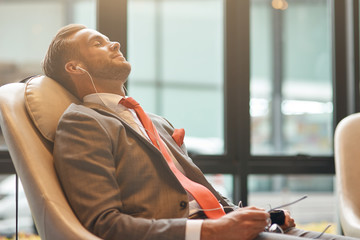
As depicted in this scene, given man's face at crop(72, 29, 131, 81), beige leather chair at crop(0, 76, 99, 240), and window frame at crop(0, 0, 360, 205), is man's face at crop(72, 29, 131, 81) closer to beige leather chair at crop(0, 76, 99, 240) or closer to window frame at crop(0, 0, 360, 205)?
beige leather chair at crop(0, 76, 99, 240)

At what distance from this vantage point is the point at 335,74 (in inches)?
120

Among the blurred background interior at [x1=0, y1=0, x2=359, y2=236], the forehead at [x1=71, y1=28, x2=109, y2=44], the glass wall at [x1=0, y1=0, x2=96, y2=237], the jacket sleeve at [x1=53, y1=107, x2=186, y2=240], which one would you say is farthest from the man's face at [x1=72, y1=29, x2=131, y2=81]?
the glass wall at [x1=0, y1=0, x2=96, y2=237]

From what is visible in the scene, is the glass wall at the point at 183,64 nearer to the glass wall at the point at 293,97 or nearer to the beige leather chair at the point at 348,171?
the glass wall at the point at 293,97

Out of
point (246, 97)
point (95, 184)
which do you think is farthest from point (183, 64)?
point (95, 184)

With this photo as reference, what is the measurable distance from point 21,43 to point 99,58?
3.94 feet

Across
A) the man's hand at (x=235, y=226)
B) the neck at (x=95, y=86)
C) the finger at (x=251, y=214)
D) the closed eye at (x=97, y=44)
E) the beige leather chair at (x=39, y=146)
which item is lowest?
the man's hand at (x=235, y=226)

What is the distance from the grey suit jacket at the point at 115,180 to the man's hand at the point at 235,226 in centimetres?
8

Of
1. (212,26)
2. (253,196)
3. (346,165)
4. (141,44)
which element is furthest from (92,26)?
(346,165)

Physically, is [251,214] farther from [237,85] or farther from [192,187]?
[237,85]

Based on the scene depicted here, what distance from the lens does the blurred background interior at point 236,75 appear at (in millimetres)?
2820

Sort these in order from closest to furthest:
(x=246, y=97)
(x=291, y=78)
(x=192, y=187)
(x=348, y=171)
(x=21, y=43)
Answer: (x=192, y=187)
(x=348, y=171)
(x=21, y=43)
(x=246, y=97)
(x=291, y=78)

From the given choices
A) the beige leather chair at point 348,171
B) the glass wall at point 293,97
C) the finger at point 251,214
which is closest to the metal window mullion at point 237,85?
the glass wall at point 293,97

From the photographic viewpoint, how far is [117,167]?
1541 mm

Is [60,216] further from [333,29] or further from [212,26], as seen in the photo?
[333,29]
